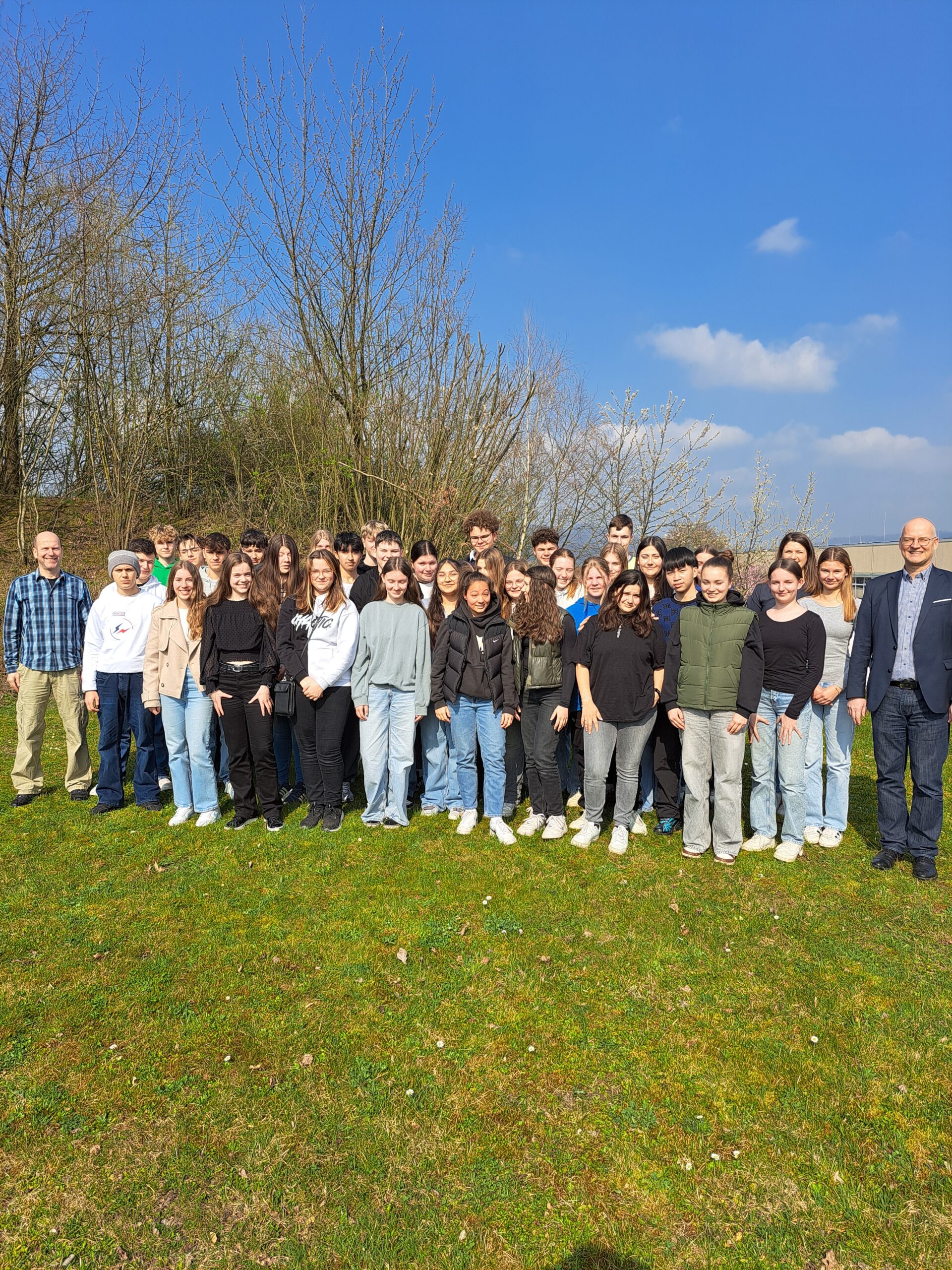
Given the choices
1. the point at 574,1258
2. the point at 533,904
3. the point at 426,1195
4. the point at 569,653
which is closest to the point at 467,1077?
the point at 426,1195

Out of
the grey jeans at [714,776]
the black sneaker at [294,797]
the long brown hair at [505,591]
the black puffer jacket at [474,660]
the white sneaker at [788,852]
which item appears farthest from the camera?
the black sneaker at [294,797]

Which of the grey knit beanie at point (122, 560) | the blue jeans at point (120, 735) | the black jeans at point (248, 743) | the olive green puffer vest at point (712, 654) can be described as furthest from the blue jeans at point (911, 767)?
the grey knit beanie at point (122, 560)

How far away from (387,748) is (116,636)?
245cm

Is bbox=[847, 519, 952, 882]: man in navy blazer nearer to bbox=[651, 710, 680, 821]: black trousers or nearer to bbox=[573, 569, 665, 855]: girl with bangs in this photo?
bbox=[651, 710, 680, 821]: black trousers

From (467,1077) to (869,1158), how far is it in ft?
5.07

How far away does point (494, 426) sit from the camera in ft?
38.8

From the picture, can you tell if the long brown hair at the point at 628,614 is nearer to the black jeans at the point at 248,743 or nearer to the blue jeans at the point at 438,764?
the blue jeans at the point at 438,764

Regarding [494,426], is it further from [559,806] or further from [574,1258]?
[574,1258]

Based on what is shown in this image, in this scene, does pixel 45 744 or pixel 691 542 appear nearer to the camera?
pixel 45 744

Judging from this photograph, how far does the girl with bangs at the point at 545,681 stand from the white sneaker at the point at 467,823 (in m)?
0.37

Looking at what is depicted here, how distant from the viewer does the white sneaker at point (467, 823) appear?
5.43 m

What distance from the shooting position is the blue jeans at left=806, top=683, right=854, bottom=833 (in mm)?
5238

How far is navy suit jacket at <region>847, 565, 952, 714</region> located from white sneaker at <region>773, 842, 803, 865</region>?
1.13 m

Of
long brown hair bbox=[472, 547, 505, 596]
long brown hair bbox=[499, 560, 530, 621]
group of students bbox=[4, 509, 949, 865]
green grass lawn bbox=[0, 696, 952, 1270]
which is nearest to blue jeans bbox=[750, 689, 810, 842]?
group of students bbox=[4, 509, 949, 865]
